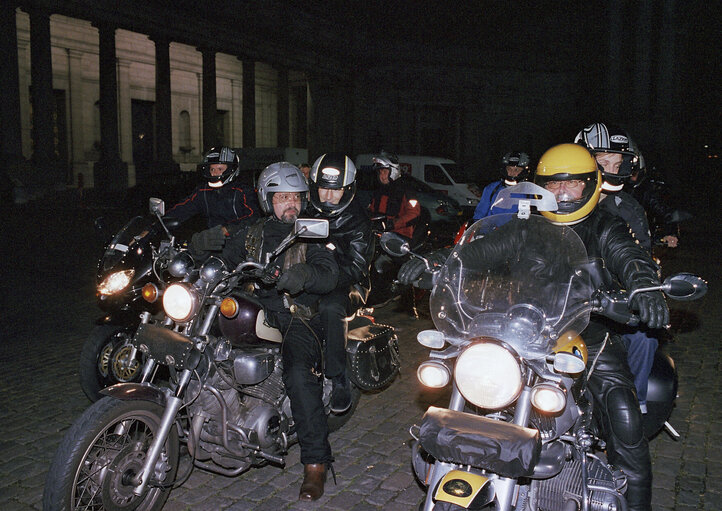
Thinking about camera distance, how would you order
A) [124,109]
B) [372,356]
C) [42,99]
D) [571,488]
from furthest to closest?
[124,109] → [42,99] → [372,356] → [571,488]

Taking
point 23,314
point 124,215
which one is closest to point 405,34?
point 124,215

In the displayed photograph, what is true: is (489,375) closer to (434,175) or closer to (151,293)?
(151,293)

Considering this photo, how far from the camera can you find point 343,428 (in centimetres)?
511

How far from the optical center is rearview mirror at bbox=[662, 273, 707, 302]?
271 centimetres

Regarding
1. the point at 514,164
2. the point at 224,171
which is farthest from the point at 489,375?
the point at 514,164

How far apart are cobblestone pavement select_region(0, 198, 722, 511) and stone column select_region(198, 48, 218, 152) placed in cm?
2895

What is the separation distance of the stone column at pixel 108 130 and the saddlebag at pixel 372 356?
30020mm

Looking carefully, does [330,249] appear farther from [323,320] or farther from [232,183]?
[232,183]

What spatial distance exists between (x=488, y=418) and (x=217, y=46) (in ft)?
121

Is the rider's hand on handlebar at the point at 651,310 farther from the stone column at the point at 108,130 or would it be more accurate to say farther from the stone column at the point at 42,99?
the stone column at the point at 108,130

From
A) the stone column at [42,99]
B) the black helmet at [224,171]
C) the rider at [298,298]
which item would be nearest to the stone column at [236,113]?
the stone column at [42,99]

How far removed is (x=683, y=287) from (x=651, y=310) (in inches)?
6.7

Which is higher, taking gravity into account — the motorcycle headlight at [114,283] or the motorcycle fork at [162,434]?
the motorcycle headlight at [114,283]

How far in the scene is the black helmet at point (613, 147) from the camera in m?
4.87
